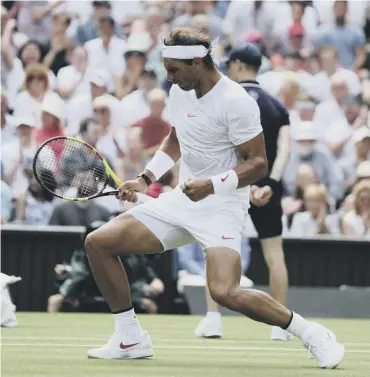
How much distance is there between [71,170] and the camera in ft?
25.9

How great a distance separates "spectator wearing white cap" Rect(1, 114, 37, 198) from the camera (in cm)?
1384

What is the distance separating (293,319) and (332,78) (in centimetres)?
1043

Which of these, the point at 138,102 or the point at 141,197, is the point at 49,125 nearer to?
the point at 138,102

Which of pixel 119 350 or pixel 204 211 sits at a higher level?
pixel 204 211

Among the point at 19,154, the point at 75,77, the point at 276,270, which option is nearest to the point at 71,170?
the point at 276,270

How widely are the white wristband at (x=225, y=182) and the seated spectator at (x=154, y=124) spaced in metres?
8.15

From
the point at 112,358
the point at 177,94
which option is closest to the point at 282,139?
the point at 177,94

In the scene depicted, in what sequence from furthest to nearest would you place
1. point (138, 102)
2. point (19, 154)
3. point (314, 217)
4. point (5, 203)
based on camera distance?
point (138, 102) < point (19, 154) < point (314, 217) < point (5, 203)

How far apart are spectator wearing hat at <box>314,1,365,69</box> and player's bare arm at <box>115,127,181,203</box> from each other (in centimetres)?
→ 1060

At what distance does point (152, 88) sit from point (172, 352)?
28.4 feet

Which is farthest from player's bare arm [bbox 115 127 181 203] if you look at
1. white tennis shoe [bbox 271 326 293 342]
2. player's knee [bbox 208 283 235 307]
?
white tennis shoe [bbox 271 326 293 342]

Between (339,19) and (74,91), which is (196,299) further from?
(339,19)

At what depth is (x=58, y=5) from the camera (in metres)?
17.2

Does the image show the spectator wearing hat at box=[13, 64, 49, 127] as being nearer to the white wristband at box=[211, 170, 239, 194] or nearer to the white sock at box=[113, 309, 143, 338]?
the white sock at box=[113, 309, 143, 338]
